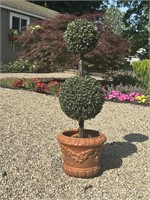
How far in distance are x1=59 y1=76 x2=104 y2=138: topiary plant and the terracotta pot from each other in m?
0.31

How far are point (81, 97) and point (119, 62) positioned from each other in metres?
6.60

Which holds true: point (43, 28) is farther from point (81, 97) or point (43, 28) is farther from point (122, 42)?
point (81, 97)

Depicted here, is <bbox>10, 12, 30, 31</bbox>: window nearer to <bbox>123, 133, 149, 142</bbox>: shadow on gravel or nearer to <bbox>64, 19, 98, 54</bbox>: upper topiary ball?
<bbox>123, 133, 149, 142</bbox>: shadow on gravel

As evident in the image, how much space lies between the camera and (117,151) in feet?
19.6

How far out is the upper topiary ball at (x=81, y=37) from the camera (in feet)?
17.6

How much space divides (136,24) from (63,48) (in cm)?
1434

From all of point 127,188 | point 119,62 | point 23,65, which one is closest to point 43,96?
point 119,62

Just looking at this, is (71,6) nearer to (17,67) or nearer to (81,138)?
(17,67)

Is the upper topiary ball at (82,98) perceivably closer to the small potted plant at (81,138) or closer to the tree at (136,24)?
the small potted plant at (81,138)

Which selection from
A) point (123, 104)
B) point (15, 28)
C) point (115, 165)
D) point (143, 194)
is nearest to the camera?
point (143, 194)

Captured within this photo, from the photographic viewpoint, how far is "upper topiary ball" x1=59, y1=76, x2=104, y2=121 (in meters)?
4.95

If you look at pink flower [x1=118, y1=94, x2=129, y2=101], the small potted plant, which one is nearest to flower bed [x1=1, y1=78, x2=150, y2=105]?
pink flower [x1=118, y1=94, x2=129, y2=101]

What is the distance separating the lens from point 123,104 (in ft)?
30.2

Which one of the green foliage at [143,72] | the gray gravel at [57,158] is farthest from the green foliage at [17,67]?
the gray gravel at [57,158]
